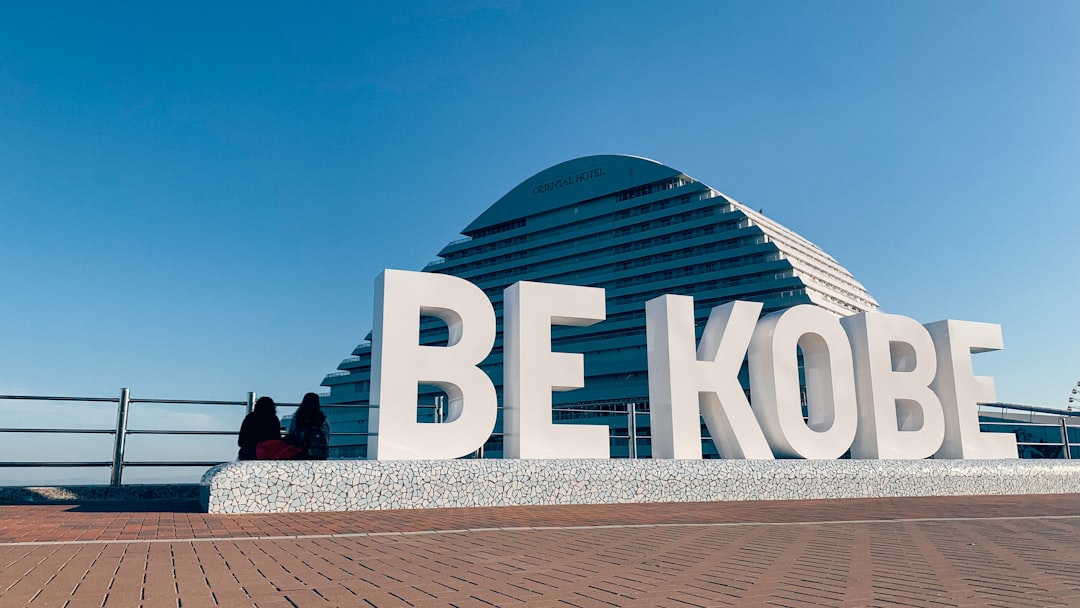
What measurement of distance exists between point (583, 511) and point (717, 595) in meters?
4.48

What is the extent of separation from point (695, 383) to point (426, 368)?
394 centimetres

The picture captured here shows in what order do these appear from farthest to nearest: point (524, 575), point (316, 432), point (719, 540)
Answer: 1. point (316, 432)
2. point (719, 540)
3. point (524, 575)

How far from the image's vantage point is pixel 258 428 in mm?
7988

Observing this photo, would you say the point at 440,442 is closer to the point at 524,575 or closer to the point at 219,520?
the point at 219,520

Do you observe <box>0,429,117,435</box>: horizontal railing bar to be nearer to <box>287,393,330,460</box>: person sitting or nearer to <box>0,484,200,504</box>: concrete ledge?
<box>0,484,200,504</box>: concrete ledge

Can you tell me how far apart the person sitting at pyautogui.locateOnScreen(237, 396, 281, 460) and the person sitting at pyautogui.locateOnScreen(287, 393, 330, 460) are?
20 cm

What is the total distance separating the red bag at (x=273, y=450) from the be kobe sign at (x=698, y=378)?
1097 millimetres

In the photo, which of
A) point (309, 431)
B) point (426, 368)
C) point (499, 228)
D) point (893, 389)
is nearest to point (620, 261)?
point (499, 228)

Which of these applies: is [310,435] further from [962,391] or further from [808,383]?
[962,391]

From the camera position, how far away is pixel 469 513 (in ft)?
24.2

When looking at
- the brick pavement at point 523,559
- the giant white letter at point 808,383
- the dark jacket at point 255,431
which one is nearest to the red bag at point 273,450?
the dark jacket at point 255,431

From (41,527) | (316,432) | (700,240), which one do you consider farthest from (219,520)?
(700,240)

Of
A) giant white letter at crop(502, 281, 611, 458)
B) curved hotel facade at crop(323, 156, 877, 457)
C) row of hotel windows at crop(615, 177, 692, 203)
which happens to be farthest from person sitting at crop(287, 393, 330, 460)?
row of hotel windows at crop(615, 177, 692, 203)

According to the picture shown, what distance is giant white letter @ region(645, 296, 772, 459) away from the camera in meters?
10.2
